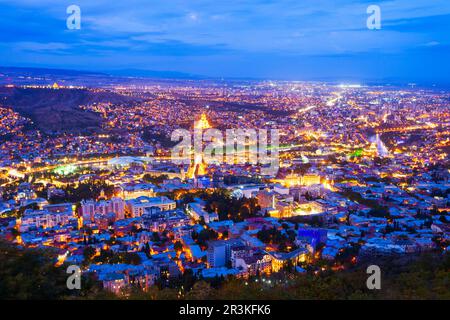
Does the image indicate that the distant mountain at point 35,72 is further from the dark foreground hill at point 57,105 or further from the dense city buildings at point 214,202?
the dense city buildings at point 214,202

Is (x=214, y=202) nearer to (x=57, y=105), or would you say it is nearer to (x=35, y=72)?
(x=57, y=105)

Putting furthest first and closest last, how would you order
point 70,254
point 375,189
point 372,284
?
point 375,189 < point 70,254 < point 372,284

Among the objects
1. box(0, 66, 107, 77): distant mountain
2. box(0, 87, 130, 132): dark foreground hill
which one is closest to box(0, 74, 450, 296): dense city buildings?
box(0, 87, 130, 132): dark foreground hill

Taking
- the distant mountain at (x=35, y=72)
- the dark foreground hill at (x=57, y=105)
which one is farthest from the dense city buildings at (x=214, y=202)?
the distant mountain at (x=35, y=72)

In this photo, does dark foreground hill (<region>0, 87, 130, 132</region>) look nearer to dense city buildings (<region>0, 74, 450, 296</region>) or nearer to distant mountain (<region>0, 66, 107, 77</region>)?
dense city buildings (<region>0, 74, 450, 296</region>)

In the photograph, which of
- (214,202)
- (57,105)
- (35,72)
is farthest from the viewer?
(35,72)

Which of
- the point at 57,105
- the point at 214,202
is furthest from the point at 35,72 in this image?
the point at 214,202
